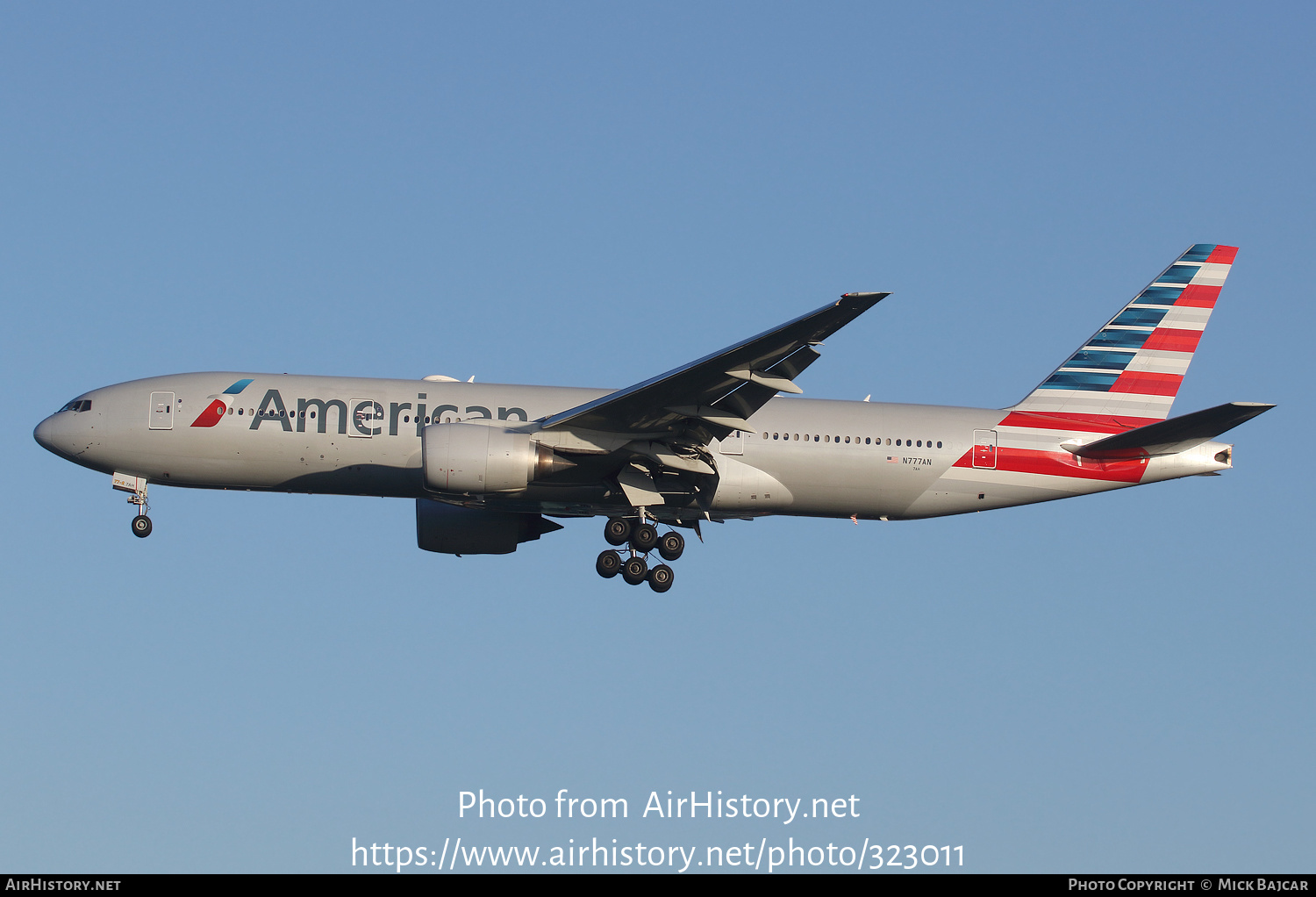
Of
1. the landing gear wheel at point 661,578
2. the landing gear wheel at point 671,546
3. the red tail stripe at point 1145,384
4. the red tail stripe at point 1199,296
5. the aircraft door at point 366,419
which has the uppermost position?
the red tail stripe at point 1199,296

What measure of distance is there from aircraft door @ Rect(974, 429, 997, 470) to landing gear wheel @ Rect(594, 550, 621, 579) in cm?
832

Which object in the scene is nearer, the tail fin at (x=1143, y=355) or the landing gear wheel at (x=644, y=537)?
the landing gear wheel at (x=644, y=537)

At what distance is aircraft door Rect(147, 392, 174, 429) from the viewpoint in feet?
99.1

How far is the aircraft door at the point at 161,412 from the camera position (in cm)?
3020

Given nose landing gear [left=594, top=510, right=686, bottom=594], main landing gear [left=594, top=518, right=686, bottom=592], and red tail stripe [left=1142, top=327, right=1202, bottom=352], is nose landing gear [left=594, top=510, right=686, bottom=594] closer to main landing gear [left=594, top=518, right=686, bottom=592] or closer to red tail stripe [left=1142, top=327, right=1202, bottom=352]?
main landing gear [left=594, top=518, right=686, bottom=592]

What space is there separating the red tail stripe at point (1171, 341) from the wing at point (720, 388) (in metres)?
11.3

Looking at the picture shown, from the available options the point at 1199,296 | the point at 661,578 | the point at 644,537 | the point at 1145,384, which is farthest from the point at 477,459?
the point at 1199,296

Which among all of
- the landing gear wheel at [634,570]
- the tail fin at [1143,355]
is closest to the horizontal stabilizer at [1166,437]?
the tail fin at [1143,355]

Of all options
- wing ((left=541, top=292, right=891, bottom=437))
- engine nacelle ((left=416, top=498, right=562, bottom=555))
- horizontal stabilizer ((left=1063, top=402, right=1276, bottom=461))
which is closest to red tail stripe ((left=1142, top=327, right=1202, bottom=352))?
horizontal stabilizer ((left=1063, top=402, right=1276, bottom=461))

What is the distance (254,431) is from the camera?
29.9 meters

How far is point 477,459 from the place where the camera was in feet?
90.5

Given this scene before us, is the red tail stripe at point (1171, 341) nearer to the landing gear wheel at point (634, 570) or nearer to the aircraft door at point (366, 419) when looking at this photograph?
the landing gear wheel at point (634, 570)

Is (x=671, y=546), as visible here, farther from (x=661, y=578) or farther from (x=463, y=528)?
(x=463, y=528)

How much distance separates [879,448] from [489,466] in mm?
8703
